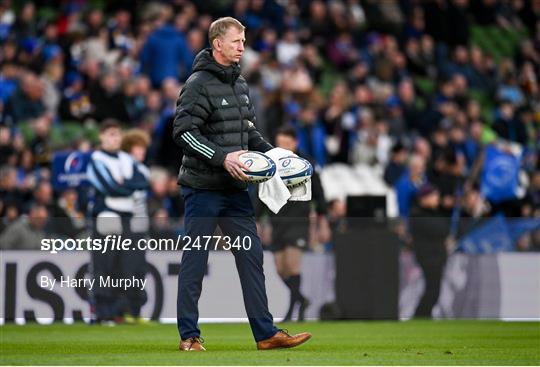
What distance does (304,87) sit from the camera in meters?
22.6

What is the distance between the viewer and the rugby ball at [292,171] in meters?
10.6

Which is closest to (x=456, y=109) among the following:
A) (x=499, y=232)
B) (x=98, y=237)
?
(x=499, y=232)

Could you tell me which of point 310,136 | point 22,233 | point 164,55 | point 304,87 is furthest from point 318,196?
point 304,87

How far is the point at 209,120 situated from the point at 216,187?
0.51 meters

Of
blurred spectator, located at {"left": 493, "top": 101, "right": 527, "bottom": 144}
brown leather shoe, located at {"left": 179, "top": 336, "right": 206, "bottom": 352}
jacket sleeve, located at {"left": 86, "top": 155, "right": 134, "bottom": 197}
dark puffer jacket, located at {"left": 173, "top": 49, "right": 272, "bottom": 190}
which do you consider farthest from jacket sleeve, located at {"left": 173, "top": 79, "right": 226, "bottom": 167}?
blurred spectator, located at {"left": 493, "top": 101, "right": 527, "bottom": 144}

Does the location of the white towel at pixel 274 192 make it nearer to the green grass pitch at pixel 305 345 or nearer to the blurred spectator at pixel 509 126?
the green grass pitch at pixel 305 345

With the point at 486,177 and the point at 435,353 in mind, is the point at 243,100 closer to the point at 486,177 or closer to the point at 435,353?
the point at 435,353

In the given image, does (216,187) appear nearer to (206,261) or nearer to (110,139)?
(206,261)

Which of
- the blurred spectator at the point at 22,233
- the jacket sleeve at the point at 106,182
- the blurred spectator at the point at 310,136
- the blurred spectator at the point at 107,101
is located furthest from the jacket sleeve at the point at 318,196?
the blurred spectator at the point at 107,101

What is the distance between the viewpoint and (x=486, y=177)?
67.3ft

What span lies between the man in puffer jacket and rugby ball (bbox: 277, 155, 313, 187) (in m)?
0.31

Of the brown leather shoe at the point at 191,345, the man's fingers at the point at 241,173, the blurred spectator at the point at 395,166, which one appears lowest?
the brown leather shoe at the point at 191,345

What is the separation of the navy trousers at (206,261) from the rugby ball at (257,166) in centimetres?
39

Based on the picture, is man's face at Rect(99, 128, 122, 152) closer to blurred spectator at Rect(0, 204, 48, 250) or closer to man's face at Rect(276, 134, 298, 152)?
blurred spectator at Rect(0, 204, 48, 250)
